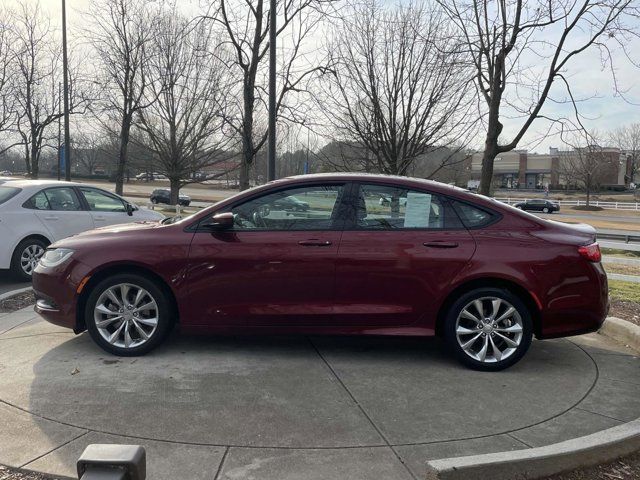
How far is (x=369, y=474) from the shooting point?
2.95 metres

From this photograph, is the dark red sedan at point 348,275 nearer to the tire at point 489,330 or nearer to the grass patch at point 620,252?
the tire at point 489,330

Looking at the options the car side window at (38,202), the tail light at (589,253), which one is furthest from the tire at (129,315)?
the car side window at (38,202)

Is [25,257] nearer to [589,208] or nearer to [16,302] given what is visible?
[16,302]

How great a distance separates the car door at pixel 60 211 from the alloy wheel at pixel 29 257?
289 millimetres

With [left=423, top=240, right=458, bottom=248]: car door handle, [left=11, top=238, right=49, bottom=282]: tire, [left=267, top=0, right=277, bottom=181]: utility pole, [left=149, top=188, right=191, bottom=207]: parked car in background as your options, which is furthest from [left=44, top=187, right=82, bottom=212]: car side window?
[left=149, top=188, right=191, bottom=207]: parked car in background

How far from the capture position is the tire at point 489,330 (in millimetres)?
4434

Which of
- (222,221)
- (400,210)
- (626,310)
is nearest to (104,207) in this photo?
(222,221)

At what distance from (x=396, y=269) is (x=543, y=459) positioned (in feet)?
6.19

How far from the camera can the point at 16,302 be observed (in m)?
6.71

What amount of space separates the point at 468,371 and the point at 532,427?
99 cm

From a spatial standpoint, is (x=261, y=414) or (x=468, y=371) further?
(x=468, y=371)

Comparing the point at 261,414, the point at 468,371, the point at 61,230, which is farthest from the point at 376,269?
the point at 61,230

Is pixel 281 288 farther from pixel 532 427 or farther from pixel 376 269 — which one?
pixel 532 427

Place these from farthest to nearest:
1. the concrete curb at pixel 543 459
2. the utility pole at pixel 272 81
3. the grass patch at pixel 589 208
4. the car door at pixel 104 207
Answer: the grass patch at pixel 589 208 < the utility pole at pixel 272 81 < the car door at pixel 104 207 < the concrete curb at pixel 543 459
